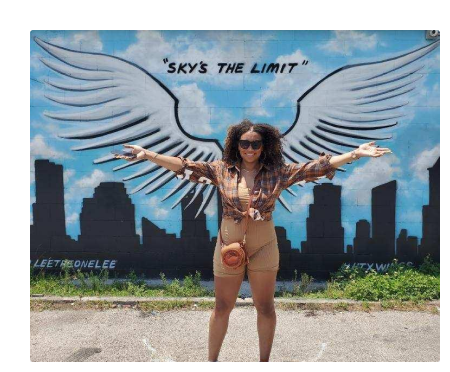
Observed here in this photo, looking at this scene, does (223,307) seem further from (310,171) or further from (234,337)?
(310,171)

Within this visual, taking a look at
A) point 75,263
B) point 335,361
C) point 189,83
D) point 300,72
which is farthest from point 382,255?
point 75,263

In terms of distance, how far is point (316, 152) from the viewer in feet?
16.9

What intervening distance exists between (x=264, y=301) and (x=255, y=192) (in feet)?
2.51

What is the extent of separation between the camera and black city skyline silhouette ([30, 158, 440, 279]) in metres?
5.14

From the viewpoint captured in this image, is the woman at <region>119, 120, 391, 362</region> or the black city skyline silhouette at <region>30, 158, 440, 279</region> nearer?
the woman at <region>119, 120, 391, 362</region>

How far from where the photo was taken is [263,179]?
114 inches

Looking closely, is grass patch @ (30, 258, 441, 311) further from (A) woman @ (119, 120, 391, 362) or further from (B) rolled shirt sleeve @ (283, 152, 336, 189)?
(B) rolled shirt sleeve @ (283, 152, 336, 189)

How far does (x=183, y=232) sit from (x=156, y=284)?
2.34 feet

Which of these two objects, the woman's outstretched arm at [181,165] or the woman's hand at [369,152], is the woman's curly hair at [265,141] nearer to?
the woman's outstretched arm at [181,165]

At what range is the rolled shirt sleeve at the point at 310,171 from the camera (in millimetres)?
2891

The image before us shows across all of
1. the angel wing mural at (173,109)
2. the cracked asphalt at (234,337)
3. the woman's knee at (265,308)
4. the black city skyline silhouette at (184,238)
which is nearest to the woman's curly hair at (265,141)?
the woman's knee at (265,308)

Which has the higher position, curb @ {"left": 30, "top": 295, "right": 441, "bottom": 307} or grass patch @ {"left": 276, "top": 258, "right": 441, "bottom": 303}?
grass patch @ {"left": 276, "top": 258, "right": 441, "bottom": 303}

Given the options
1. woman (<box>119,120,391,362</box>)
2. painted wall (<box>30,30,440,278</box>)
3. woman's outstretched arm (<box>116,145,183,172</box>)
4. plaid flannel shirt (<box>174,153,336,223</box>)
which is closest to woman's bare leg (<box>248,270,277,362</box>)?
woman (<box>119,120,391,362</box>)
